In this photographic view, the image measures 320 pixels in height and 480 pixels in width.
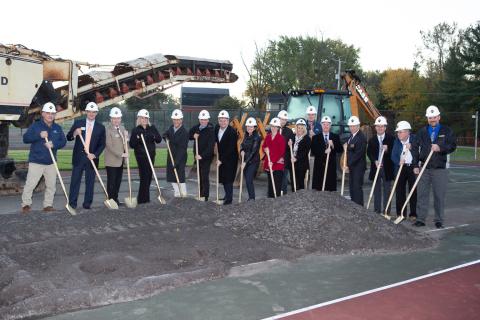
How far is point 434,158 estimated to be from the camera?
8.74 meters

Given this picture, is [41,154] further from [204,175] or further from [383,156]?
[383,156]

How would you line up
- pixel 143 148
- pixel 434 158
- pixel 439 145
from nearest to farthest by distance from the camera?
pixel 439 145, pixel 434 158, pixel 143 148

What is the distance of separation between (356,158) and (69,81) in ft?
23.6

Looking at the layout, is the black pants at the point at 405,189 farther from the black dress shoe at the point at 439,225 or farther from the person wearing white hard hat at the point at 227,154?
the person wearing white hard hat at the point at 227,154

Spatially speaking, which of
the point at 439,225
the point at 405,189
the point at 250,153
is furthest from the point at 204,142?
A: the point at 439,225

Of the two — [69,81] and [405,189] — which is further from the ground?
[69,81]

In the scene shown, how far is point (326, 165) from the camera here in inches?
396

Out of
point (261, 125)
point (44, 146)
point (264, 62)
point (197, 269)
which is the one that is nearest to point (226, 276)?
point (197, 269)

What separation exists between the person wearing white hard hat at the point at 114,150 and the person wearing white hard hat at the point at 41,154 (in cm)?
90

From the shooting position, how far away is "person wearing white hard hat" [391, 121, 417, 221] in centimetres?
917

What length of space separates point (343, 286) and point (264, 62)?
51051 millimetres

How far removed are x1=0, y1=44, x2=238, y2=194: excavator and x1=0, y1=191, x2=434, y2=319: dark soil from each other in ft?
13.3

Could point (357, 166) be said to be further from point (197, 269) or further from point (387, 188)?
point (197, 269)

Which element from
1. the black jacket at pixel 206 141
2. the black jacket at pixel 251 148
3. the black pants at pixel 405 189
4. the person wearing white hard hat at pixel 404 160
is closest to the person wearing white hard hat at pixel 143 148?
the black jacket at pixel 206 141
